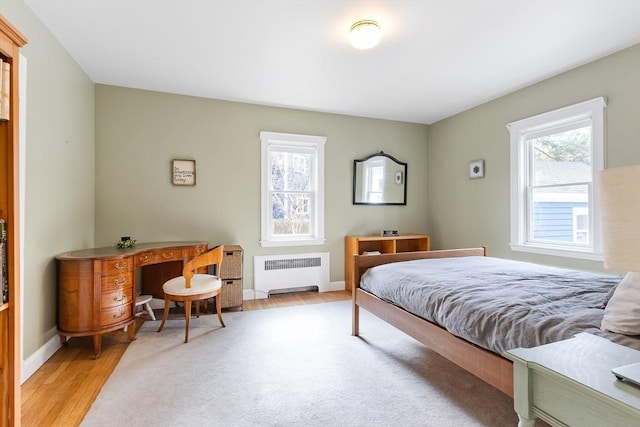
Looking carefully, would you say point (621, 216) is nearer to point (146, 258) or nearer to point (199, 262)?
point (199, 262)

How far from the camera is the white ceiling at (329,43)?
7.34ft

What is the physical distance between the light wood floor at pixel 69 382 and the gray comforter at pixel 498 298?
2.07 m

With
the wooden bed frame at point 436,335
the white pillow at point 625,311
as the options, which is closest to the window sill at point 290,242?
the wooden bed frame at point 436,335

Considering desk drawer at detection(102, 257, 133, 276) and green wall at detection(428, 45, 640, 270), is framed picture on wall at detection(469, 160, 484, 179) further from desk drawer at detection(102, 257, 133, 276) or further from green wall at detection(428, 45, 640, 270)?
desk drawer at detection(102, 257, 133, 276)

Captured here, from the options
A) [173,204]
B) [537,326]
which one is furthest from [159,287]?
[537,326]

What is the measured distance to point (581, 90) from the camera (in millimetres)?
3070

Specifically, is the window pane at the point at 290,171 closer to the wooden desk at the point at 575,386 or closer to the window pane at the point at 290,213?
the window pane at the point at 290,213

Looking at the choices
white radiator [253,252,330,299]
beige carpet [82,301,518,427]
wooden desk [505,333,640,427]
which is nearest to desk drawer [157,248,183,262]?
beige carpet [82,301,518,427]

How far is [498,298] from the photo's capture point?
1738 millimetres

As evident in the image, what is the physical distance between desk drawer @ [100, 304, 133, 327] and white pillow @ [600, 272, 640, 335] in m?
3.20

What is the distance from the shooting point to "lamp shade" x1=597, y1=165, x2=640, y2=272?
76 cm

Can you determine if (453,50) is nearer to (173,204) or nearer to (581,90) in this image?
(581,90)

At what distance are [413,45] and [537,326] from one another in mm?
2357

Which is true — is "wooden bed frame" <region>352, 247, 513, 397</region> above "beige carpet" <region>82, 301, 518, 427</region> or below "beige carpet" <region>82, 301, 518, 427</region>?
above
